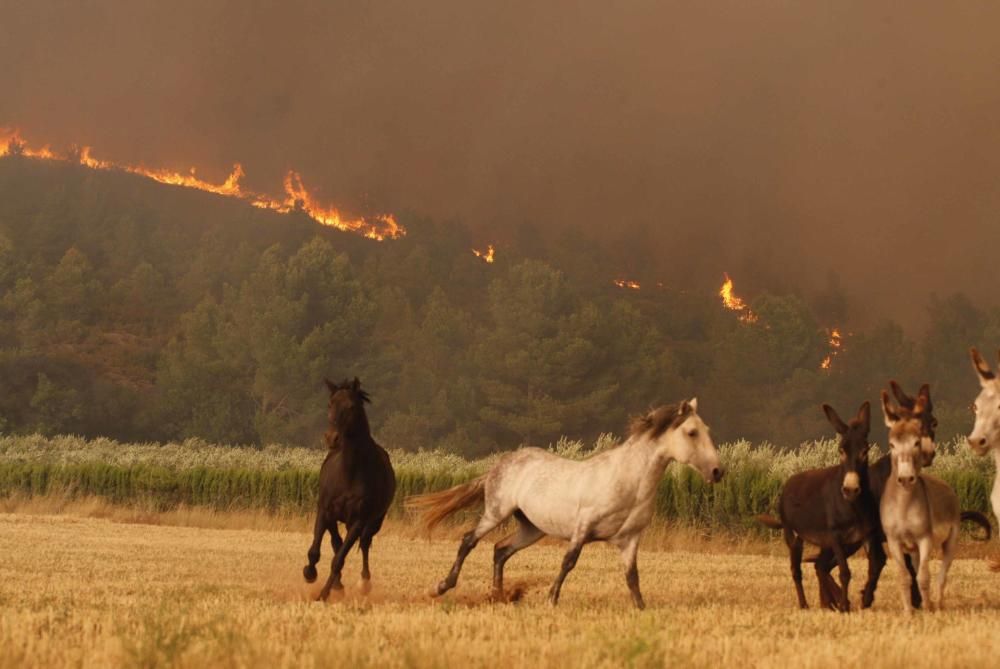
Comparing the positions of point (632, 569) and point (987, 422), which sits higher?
point (987, 422)

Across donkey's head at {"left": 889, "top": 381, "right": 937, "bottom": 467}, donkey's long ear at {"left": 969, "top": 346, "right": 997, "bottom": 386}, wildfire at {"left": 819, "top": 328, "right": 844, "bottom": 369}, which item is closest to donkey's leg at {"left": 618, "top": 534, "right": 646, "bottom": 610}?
donkey's head at {"left": 889, "top": 381, "right": 937, "bottom": 467}

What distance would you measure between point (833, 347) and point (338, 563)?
8361 centimetres

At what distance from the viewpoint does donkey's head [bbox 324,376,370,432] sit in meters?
14.9

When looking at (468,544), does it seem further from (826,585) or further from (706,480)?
(826,585)

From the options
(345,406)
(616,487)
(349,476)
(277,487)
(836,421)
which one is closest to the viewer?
(616,487)

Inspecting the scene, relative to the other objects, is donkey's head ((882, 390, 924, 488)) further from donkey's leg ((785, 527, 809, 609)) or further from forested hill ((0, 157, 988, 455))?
forested hill ((0, 157, 988, 455))

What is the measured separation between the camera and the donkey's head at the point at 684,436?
43.4 ft

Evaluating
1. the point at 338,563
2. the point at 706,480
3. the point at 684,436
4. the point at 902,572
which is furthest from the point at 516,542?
the point at 902,572

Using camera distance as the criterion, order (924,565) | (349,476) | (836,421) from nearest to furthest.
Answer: (924,565) → (836,421) → (349,476)

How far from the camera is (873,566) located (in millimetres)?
13977

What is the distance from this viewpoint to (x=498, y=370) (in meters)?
79.4

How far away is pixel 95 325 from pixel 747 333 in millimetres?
64387

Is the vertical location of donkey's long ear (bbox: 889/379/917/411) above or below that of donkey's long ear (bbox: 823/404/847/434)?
above

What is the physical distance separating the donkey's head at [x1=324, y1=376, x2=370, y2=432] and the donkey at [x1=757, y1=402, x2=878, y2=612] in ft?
15.2
